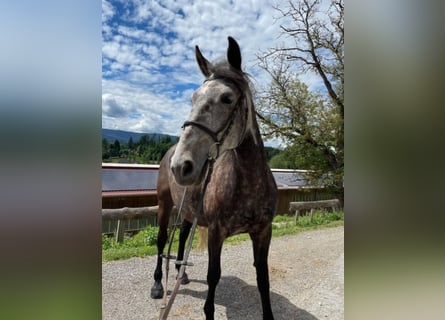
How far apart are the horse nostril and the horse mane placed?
0.50 m

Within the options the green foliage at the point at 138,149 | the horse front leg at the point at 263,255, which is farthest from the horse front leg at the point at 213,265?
the green foliage at the point at 138,149

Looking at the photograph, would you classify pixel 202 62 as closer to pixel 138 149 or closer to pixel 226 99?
pixel 226 99

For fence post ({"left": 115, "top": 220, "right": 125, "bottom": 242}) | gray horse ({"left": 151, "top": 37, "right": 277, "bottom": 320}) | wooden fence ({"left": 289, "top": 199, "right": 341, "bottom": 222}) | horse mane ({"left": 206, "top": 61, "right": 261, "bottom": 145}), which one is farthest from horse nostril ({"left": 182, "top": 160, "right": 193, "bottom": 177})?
wooden fence ({"left": 289, "top": 199, "right": 341, "bottom": 222})

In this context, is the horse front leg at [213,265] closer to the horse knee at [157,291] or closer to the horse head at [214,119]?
the horse head at [214,119]

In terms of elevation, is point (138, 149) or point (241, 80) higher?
point (241, 80)

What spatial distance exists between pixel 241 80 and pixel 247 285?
7.32 feet

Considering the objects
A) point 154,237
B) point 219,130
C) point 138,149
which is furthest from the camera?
point 154,237

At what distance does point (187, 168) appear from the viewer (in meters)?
1.33

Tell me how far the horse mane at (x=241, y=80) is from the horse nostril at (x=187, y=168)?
0.50m
